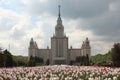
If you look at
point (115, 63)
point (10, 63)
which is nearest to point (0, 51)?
point (10, 63)

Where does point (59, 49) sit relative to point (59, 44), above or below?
below

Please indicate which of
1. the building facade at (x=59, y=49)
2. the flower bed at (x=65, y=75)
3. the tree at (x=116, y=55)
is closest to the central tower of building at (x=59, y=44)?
the building facade at (x=59, y=49)

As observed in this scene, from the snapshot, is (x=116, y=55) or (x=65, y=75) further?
(x=116, y=55)

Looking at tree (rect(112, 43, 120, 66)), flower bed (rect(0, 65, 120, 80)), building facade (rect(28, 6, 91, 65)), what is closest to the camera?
flower bed (rect(0, 65, 120, 80))

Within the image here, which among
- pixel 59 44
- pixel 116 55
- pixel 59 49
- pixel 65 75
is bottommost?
pixel 65 75

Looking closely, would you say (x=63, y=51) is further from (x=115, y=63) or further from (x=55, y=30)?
(x=115, y=63)

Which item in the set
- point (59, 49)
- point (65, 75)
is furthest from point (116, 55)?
point (59, 49)

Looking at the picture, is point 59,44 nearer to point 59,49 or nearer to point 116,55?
point 59,49

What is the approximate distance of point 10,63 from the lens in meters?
54.8

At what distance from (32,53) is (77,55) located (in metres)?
24.2

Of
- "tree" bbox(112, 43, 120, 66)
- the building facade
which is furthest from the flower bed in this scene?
the building facade

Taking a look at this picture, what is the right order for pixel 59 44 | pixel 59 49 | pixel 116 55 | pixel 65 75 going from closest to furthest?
pixel 65 75, pixel 116 55, pixel 59 44, pixel 59 49

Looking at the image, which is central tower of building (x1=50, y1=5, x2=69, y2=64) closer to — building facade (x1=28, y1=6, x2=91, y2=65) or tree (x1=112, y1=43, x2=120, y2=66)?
building facade (x1=28, y1=6, x2=91, y2=65)

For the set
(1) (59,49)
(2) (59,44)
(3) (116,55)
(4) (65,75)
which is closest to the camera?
(4) (65,75)
